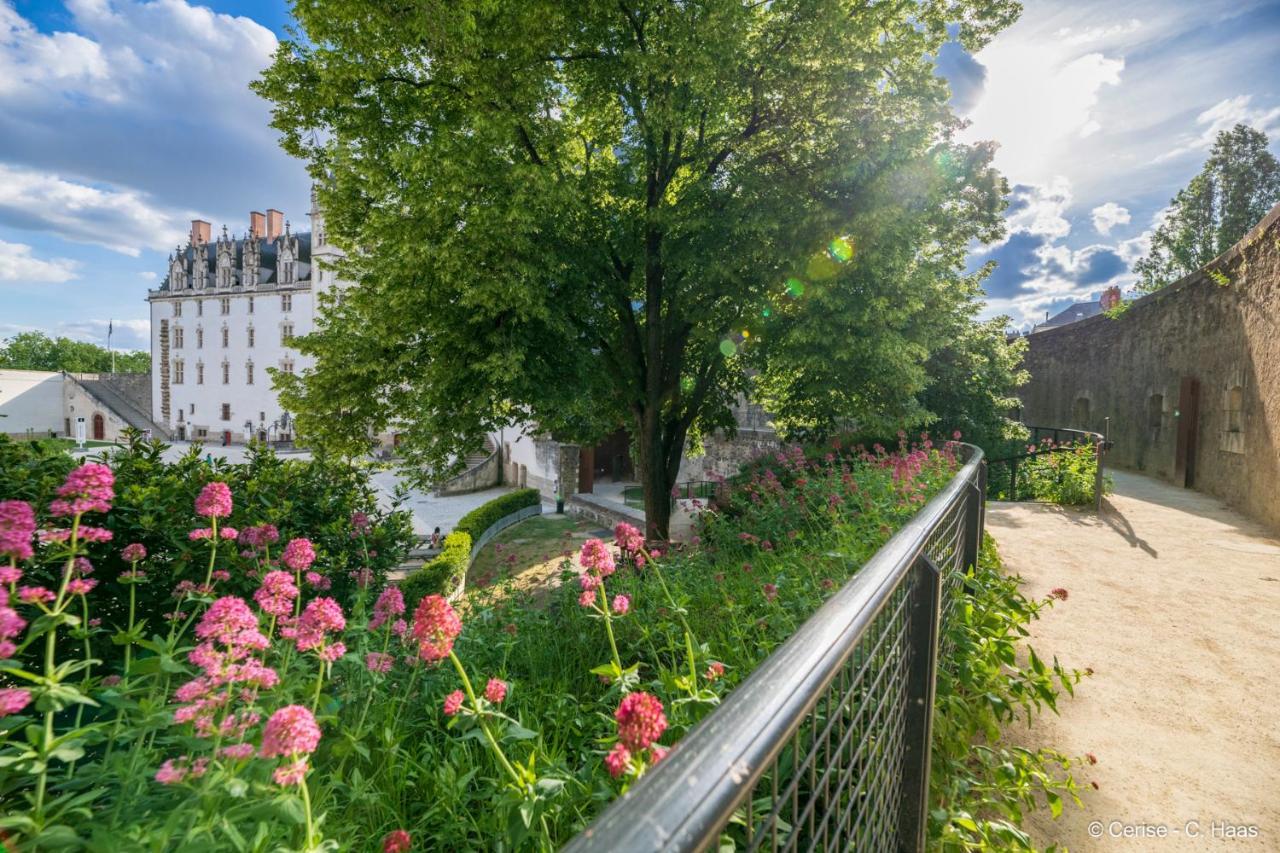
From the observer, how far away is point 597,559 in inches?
94.4

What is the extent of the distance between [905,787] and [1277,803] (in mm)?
2268

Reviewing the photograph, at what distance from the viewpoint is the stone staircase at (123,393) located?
184 feet

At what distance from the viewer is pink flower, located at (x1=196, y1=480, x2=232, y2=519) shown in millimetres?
2445

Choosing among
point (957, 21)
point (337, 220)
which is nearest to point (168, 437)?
point (337, 220)

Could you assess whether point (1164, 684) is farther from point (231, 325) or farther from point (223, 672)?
point (231, 325)

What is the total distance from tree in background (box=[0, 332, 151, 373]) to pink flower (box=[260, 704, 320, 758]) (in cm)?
10280

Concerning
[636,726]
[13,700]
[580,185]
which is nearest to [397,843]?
[636,726]

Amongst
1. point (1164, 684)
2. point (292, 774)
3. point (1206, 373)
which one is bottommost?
point (1164, 684)

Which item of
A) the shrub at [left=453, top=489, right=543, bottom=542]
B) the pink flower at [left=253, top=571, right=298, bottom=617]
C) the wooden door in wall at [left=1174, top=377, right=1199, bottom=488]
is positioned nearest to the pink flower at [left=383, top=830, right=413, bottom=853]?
the pink flower at [left=253, top=571, right=298, bottom=617]

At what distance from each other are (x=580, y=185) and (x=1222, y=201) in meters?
32.5

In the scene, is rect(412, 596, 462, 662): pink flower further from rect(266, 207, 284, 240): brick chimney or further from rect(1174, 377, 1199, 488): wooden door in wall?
rect(266, 207, 284, 240): brick chimney

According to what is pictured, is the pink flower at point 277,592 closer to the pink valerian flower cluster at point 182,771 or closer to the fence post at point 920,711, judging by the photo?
the pink valerian flower cluster at point 182,771

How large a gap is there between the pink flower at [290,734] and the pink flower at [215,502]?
1452 millimetres

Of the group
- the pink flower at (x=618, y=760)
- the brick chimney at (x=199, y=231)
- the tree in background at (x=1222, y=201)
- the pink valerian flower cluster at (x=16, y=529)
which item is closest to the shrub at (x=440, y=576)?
the pink valerian flower cluster at (x=16, y=529)
